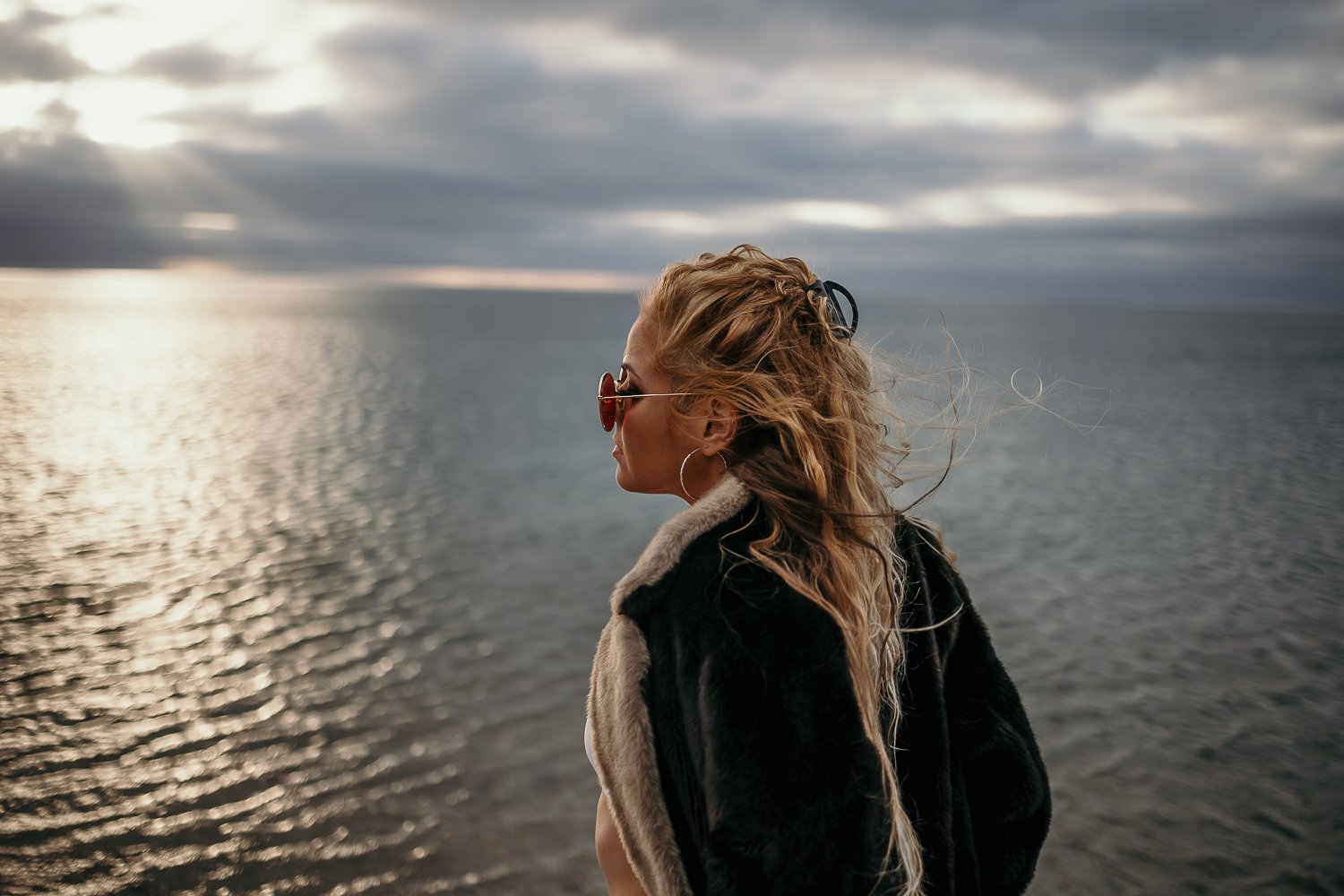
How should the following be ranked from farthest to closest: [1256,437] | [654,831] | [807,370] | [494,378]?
[494,378] → [1256,437] → [807,370] → [654,831]

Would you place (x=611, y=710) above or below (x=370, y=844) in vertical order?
above

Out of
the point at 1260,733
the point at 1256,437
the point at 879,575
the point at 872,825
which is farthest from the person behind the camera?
the point at 1256,437

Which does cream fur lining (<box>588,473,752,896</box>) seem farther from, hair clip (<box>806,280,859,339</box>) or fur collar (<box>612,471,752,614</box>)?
hair clip (<box>806,280,859,339</box>)

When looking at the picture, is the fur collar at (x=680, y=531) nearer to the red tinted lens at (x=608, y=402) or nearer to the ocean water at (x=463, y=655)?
the red tinted lens at (x=608, y=402)

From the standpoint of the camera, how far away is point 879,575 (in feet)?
5.28

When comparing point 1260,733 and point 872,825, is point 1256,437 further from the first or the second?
point 872,825

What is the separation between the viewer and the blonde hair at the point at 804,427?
1.50 meters

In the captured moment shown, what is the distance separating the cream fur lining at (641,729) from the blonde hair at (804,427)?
0.12m

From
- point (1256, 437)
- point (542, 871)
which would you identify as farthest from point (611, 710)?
point (1256, 437)

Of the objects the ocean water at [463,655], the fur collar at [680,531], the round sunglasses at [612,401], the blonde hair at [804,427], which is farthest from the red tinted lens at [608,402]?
the ocean water at [463,655]

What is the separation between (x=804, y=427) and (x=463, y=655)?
22.3 ft

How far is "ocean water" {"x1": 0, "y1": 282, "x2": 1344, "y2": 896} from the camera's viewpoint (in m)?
5.20

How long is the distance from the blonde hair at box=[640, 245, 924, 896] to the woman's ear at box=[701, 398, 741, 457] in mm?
19

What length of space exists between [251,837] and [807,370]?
500 cm
